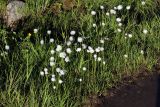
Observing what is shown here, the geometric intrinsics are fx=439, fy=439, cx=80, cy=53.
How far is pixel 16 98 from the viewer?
13.1 ft

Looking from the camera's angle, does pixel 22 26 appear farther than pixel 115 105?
Yes

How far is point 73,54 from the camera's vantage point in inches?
178

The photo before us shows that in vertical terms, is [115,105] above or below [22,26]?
below

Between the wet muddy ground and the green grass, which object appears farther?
the wet muddy ground

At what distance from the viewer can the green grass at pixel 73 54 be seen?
4059mm

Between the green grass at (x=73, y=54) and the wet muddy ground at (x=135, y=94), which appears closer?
the green grass at (x=73, y=54)

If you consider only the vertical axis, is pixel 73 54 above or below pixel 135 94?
A: above

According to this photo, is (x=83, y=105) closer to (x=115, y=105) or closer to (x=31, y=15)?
(x=115, y=105)

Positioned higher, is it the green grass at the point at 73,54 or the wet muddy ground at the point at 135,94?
the green grass at the point at 73,54

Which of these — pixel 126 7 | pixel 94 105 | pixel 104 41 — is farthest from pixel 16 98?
pixel 126 7

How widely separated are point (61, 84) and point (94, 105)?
0.38 metres

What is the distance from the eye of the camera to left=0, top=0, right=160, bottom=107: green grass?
4.06 meters

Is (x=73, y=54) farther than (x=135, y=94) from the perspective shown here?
Yes

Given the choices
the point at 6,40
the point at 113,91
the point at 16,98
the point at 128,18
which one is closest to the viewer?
the point at 16,98
